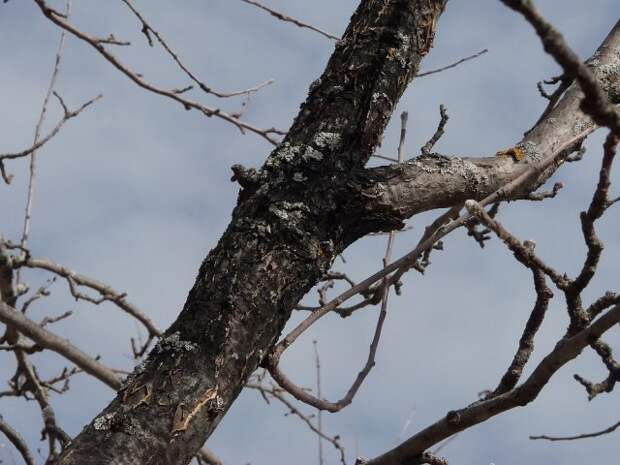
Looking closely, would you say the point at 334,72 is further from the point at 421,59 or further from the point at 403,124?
the point at 403,124

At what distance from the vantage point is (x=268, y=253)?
162cm

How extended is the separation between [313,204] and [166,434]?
0.52 metres

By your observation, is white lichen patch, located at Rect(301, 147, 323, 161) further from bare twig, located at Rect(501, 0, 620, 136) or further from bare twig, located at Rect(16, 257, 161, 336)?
bare twig, located at Rect(16, 257, 161, 336)

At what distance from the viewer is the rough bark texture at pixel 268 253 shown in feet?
4.80

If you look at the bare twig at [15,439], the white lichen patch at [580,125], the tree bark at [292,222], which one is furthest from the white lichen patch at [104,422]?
the bare twig at [15,439]

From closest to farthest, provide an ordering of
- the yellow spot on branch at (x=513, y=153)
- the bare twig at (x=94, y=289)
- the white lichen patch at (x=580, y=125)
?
the yellow spot on branch at (x=513, y=153) → the white lichen patch at (x=580, y=125) → the bare twig at (x=94, y=289)

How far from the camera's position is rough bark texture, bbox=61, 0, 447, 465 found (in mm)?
1464

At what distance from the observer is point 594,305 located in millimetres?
1312

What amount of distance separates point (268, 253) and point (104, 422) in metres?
0.43

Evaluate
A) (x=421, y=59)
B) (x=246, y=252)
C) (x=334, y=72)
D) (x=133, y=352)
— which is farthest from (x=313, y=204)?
(x=133, y=352)

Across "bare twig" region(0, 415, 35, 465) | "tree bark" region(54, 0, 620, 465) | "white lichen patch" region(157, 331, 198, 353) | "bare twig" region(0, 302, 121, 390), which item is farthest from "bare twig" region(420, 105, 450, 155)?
"bare twig" region(0, 415, 35, 465)

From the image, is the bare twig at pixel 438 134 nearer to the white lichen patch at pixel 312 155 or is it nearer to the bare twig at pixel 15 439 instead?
the white lichen patch at pixel 312 155

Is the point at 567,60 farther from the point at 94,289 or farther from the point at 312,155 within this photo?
the point at 94,289

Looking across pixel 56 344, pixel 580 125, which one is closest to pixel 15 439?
pixel 56 344
